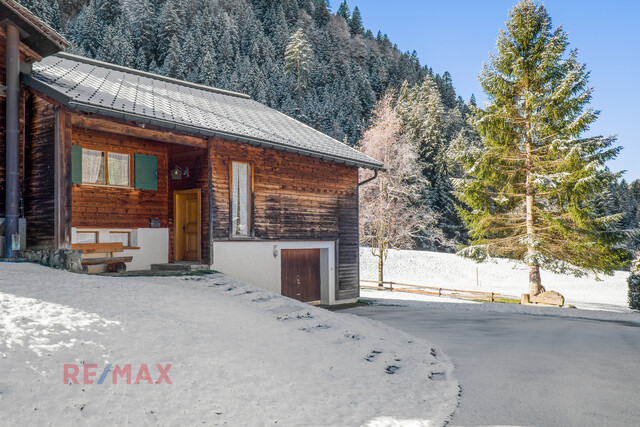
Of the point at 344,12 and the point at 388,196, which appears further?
the point at 344,12

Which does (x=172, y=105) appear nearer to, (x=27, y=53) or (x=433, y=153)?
(x=27, y=53)

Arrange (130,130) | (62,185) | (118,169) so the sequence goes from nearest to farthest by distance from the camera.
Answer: (62,185) → (130,130) → (118,169)

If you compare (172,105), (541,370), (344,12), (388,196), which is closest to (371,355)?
(541,370)

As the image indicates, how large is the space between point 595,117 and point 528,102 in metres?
2.43

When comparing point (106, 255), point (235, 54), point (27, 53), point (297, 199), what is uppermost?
point (235, 54)

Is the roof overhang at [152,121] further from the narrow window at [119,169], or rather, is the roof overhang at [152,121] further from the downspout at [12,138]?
the narrow window at [119,169]

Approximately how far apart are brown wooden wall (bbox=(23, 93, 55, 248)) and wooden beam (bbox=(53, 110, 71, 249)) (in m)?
0.22

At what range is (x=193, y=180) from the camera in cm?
1281

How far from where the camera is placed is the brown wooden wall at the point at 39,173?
9992 mm

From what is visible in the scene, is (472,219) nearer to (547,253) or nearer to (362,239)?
(547,253)

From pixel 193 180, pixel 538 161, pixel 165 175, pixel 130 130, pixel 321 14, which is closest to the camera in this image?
pixel 130 130

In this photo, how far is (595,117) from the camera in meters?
17.2

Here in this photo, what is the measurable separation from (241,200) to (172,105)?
3286 millimetres

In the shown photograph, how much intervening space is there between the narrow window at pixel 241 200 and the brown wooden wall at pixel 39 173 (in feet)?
14.8
